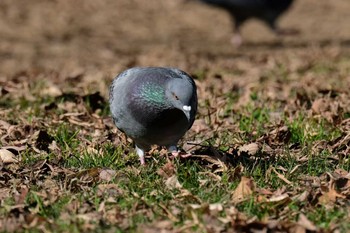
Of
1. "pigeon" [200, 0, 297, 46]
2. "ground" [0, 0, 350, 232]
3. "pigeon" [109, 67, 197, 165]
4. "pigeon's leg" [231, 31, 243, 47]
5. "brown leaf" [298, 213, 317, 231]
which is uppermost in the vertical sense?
"pigeon" [109, 67, 197, 165]

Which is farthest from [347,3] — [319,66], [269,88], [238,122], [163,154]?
[163,154]

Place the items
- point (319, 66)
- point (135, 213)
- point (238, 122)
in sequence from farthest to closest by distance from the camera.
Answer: point (319, 66), point (238, 122), point (135, 213)

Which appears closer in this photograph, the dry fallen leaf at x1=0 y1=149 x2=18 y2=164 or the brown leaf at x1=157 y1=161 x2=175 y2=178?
the brown leaf at x1=157 y1=161 x2=175 y2=178

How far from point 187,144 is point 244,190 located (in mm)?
1380

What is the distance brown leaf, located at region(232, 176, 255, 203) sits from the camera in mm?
4662

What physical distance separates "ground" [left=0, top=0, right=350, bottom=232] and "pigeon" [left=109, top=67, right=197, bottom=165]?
228 millimetres

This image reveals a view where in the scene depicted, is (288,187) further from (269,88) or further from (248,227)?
(269,88)

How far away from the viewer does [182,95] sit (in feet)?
15.6

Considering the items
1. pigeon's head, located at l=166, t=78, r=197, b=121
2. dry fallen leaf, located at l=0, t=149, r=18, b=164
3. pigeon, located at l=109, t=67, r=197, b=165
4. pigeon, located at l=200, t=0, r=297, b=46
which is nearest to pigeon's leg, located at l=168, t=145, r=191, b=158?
pigeon, located at l=109, t=67, r=197, b=165

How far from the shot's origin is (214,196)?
185 inches

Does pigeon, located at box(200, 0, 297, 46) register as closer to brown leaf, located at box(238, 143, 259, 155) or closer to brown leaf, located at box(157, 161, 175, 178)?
brown leaf, located at box(238, 143, 259, 155)

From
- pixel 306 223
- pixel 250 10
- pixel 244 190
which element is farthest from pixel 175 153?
pixel 250 10

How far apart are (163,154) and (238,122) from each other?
1.40 m

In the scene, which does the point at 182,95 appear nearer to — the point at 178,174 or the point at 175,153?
the point at 178,174
